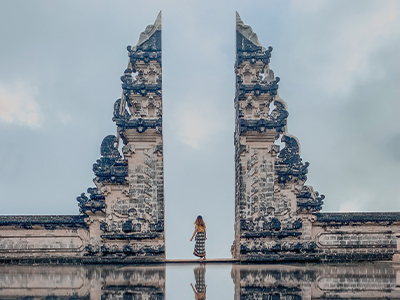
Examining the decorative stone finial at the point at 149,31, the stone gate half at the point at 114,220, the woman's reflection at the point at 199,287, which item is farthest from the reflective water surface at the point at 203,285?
the decorative stone finial at the point at 149,31

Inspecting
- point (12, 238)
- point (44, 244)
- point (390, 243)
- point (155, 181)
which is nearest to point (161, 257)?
point (155, 181)

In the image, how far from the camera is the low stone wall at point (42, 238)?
47.5ft

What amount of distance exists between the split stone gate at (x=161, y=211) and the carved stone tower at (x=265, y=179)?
0.03 m

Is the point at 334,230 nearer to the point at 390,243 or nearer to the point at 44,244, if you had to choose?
the point at 390,243

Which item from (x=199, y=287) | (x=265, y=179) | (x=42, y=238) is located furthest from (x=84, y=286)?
(x=265, y=179)

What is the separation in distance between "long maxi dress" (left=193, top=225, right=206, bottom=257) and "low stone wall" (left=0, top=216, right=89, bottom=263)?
3.20 metres

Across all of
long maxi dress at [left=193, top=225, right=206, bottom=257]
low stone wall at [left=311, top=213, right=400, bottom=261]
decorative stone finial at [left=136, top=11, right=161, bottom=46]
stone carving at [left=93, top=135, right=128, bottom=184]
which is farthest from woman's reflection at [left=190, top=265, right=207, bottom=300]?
decorative stone finial at [left=136, top=11, right=161, bottom=46]

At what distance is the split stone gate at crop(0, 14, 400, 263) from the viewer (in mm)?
14391

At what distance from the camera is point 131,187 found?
14.6 meters

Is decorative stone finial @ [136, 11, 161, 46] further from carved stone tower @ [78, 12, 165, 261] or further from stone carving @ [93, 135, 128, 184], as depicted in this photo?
stone carving @ [93, 135, 128, 184]

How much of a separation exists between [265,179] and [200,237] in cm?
257

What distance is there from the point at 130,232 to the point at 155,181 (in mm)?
1641

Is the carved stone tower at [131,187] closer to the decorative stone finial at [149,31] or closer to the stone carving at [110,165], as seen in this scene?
the stone carving at [110,165]

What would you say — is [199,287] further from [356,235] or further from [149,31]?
[149,31]
